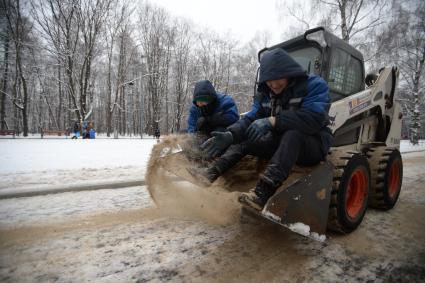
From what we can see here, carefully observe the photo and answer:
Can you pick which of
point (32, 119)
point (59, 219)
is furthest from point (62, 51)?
point (32, 119)

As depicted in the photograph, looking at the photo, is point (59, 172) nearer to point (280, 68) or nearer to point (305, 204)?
point (280, 68)

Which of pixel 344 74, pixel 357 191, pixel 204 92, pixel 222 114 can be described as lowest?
pixel 357 191

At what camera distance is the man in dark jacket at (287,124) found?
2.16m

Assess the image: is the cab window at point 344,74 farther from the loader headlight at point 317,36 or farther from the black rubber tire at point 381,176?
the black rubber tire at point 381,176

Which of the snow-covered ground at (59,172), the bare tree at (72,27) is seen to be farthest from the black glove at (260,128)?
the bare tree at (72,27)

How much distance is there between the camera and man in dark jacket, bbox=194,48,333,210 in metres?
2.16

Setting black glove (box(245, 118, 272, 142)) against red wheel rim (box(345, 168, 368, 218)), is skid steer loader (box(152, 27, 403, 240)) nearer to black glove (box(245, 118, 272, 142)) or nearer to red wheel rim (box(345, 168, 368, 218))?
red wheel rim (box(345, 168, 368, 218))

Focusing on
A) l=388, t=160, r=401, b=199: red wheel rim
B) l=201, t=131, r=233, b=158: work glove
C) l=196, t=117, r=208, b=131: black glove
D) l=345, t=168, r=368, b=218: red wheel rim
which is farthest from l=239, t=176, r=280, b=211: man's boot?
l=388, t=160, r=401, b=199: red wheel rim

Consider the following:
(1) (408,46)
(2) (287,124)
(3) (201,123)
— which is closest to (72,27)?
(3) (201,123)

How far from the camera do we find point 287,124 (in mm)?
2289

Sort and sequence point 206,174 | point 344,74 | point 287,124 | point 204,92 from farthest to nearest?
point 344,74, point 204,92, point 206,174, point 287,124

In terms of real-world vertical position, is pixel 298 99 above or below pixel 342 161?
above

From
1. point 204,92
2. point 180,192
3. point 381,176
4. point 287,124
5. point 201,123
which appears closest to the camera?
point 287,124

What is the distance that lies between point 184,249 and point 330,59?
9.25 ft
